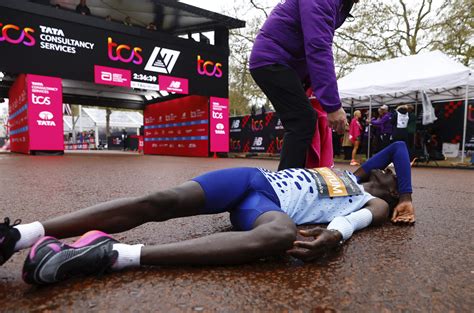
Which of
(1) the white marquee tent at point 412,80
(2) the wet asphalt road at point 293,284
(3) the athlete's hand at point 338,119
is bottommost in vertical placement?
(2) the wet asphalt road at point 293,284

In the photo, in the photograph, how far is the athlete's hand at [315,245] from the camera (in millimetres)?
1259

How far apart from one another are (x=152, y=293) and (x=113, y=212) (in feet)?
1.53

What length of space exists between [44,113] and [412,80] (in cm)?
1039

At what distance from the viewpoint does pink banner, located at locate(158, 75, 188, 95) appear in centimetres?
1155

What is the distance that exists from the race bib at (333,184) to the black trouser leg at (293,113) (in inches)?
20.1

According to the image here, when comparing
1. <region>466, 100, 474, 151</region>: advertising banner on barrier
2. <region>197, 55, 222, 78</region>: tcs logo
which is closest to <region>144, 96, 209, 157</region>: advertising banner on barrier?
<region>197, 55, 222, 78</region>: tcs logo

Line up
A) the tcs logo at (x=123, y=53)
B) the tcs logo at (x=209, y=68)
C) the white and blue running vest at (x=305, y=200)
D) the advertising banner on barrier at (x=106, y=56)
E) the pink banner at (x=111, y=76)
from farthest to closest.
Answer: the tcs logo at (x=209, y=68) < the tcs logo at (x=123, y=53) < the pink banner at (x=111, y=76) < the advertising banner on barrier at (x=106, y=56) < the white and blue running vest at (x=305, y=200)

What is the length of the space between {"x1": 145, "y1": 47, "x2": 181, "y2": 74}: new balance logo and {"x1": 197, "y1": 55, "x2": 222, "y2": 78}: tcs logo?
87cm

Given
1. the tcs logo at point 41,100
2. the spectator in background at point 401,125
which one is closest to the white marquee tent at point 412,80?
the spectator in background at point 401,125

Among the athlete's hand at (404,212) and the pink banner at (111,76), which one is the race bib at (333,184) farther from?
the pink banner at (111,76)

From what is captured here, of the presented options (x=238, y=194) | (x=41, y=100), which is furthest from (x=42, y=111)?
(x=238, y=194)

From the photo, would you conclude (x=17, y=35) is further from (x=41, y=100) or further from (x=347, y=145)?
(x=347, y=145)

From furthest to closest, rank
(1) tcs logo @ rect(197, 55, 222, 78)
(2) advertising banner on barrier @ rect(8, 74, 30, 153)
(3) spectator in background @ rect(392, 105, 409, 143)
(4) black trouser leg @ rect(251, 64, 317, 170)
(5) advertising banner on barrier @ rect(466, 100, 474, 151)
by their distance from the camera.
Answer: (1) tcs logo @ rect(197, 55, 222, 78) < (2) advertising banner on barrier @ rect(8, 74, 30, 153) < (5) advertising banner on barrier @ rect(466, 100, 474, 151) < (3) spectator in background @ rect(392, 105, 409, 143) < (4) black trouser leg @ rect(251, 64, 317, 170)

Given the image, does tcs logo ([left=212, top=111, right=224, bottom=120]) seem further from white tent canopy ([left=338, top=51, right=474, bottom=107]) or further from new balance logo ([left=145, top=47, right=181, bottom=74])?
white tent canopy ([left=338, top=51, right=474, bottom=107])
